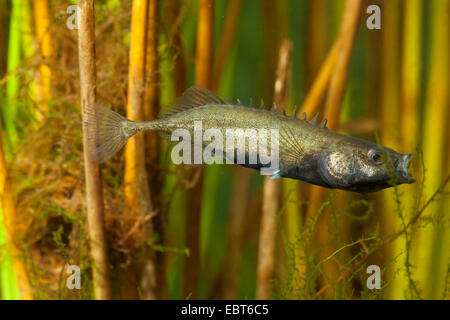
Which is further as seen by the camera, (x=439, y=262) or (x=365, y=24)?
(x=439, y=262)

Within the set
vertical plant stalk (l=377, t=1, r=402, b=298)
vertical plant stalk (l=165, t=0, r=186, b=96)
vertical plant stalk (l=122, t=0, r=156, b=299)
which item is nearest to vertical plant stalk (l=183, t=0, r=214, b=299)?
vertical plant stalk (l=165, t=0, r=186, b=96)

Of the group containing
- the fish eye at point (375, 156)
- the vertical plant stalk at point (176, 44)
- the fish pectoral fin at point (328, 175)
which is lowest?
the fish pectoral fin at point (328, 175)

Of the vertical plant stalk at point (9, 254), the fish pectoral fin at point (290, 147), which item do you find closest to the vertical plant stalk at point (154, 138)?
the vertical plant stalk at point (9, 254)

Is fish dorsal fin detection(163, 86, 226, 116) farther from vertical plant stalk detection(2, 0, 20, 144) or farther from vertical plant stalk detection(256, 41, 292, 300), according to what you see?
→ vertical plant stalk detection(2, 0, 20, 144)

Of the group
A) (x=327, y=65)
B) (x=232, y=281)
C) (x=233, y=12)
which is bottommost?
(x=232, y=281)

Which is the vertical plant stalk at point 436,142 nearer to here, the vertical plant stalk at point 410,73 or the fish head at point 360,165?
the vertical plant stalk at point 410,73
